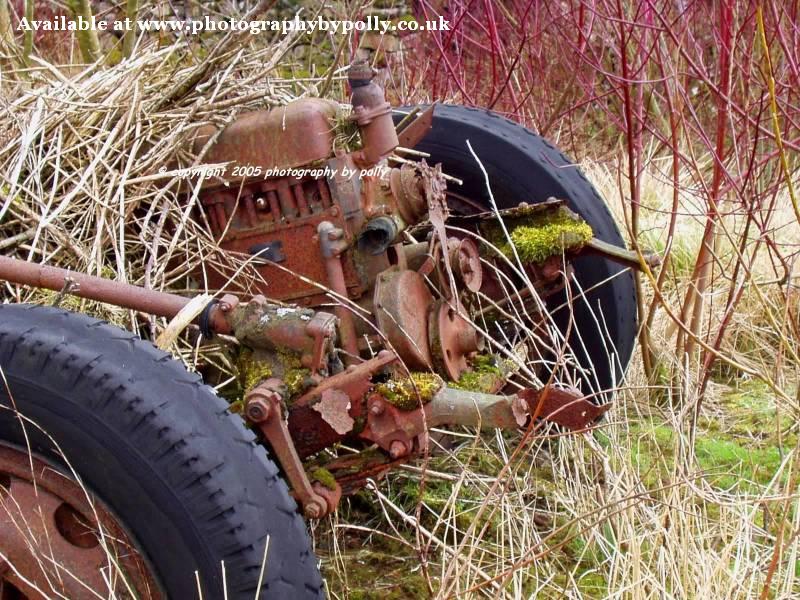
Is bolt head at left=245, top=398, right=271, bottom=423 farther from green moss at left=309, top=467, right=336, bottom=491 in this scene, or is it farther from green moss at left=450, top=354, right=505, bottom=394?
green moss at left=450, top=354, right=505, bottom=394

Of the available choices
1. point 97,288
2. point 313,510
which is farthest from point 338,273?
point 313,510

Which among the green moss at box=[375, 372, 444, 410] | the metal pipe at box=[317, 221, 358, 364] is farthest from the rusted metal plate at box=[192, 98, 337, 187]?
the green moss at box=[375, 372, 444, 410]

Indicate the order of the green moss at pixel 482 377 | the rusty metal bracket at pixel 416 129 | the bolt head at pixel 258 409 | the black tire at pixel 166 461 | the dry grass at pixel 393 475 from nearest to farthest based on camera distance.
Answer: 1. the black tire at pixel 166 461
2. the bolt head at pixel 258 409
3. the dry grass at pixel 393 475
4. the green moss at pixel 482 377
5. the rusty metal bracket at pixel 416 129

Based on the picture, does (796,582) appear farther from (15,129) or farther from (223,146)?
(15,129)

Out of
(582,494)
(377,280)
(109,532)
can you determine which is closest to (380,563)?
(582,494)

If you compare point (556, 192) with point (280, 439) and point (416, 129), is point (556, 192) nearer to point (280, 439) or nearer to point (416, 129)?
point (416, 129)

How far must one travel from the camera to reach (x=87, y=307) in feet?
8.72

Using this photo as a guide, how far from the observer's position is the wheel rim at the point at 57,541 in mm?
1845

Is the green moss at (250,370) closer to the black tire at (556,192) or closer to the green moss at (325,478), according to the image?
the green moss at (325,478)

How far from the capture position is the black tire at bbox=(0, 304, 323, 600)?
5.82 feet

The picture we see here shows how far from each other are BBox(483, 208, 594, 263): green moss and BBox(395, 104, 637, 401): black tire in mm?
296

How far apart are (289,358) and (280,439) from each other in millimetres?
239

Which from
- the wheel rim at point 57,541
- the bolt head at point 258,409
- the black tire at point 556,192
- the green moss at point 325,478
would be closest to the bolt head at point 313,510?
the green moss at point 325,478

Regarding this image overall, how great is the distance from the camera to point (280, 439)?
6.70ft
